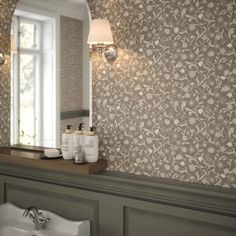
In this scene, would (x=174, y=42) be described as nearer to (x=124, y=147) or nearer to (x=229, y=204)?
(x=124, y=147)

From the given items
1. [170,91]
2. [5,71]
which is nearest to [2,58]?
[5,71]

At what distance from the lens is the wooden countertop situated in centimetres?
200

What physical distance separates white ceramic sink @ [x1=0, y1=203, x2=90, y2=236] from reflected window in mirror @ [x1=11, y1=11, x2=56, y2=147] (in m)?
0.41

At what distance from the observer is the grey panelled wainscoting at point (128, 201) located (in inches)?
69.1

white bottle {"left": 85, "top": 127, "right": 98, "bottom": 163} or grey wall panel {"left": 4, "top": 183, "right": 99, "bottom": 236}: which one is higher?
white bottle {"left": 85, "top": 127, "right": 98, "bottom": 163}

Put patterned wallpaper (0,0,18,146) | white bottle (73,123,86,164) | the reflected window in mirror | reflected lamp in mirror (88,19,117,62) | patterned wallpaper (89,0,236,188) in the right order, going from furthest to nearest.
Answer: patterned wallpaper (0,0,18,146), the reflected window in mirror, white bottle (73,123,86,164), reflected lamp in mirror (88,19,117,62), patterned wallpaper (89,0,236,188)

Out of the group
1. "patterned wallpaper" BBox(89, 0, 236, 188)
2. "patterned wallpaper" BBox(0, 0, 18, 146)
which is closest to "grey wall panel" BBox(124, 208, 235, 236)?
"patterned wallpaper" BBox(89, 0, 236, 188)

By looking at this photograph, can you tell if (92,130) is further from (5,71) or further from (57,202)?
(5,71)

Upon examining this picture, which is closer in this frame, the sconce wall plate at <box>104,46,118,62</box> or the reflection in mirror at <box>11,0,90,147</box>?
the sconce wall plate at <box>104,46,118,62</box>

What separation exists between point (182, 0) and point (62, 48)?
76cm

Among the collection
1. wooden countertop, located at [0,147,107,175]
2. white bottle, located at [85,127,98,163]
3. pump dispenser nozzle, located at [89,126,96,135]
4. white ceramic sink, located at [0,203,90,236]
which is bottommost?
white ceramic sink, located at [0,203,90,236]

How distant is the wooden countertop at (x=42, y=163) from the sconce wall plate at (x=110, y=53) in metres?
0.54

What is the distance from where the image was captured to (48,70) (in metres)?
2.30

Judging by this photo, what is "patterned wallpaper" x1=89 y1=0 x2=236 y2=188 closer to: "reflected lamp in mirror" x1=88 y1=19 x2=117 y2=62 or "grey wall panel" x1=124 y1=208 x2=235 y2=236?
"reflected lamp in mirror" x1=88 y1=19 x2=117 y2=62
